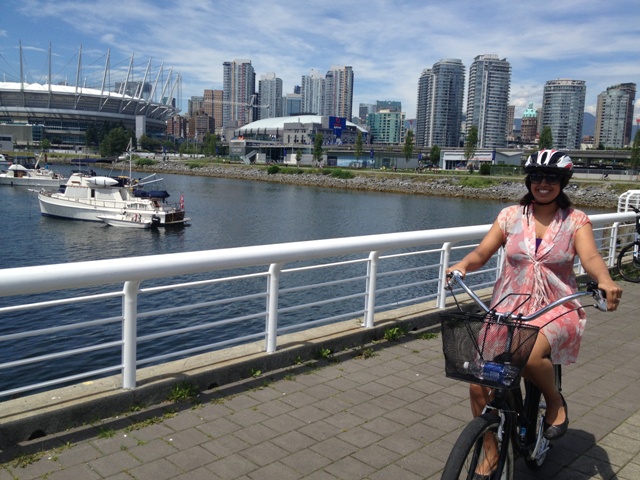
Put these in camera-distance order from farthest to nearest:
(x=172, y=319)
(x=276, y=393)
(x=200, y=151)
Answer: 1. (x=200, y=151)
2. (x=172, y=319)
3. (x=276, y=393)

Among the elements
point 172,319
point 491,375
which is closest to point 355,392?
point 491,375

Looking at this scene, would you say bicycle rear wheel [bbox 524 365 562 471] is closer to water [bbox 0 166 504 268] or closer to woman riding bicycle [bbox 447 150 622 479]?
woman riding bicycle [bbox 447 150 622 479]

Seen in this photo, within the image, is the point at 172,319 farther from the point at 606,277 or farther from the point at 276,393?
the point at 606,277

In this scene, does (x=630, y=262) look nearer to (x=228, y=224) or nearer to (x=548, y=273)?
(x=548, y=273)

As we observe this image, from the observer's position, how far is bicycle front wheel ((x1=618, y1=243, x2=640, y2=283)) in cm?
1034

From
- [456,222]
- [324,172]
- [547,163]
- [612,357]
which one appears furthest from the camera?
[324,172]

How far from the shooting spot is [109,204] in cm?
4062

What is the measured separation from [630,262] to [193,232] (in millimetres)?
29005

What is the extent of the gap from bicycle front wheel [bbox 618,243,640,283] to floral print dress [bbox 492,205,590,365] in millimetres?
8125

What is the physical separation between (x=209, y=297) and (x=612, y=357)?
12678mm

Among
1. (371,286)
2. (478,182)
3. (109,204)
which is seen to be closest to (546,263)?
(371,286)

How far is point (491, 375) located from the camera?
8.80ft

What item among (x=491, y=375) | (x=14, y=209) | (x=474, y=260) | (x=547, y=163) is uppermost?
(x=547, y=163)

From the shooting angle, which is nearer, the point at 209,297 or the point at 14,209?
the point at 209,297
